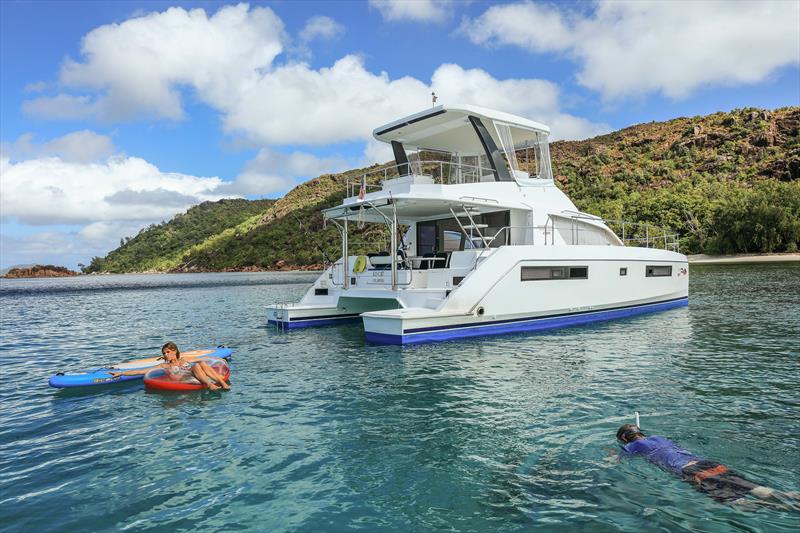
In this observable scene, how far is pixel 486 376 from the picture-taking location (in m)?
9.19

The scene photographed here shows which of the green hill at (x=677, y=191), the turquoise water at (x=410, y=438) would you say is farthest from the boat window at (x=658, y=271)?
the green hill at (x=677, y=191)

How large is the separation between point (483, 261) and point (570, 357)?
3212mm

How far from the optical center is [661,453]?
207 inches

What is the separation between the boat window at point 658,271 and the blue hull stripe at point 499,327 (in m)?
1.54

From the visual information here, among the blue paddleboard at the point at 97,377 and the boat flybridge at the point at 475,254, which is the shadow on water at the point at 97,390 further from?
the boat flybridge at the point at 475,254

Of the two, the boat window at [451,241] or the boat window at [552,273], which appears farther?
the boat window at [451,241]

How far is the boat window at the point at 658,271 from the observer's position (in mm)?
17594

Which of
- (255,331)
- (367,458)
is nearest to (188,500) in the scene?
(367,458)

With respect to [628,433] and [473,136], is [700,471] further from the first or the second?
[473,136]

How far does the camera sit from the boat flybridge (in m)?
12.9

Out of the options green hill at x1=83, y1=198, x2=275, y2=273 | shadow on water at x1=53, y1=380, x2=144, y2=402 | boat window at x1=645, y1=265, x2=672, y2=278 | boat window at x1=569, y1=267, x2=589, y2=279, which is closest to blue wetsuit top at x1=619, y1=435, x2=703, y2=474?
shadow on water at x1=53, y1=380, x2=144, y2=402

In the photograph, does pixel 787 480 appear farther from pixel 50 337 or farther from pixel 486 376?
pixel 50 337

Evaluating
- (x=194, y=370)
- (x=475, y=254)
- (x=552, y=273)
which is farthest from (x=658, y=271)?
(x=194, y=370)

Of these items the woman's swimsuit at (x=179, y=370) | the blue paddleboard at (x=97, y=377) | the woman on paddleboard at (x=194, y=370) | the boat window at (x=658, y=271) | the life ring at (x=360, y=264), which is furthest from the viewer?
the boat window at (x=658, y=271)
